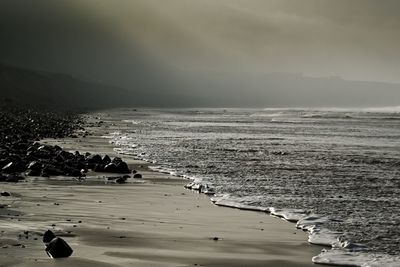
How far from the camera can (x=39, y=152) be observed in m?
22.6

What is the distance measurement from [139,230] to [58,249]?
8.41 feet

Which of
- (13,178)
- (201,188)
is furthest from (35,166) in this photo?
(201,188)

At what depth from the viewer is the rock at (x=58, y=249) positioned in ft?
28.7

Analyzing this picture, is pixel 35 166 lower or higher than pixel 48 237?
higher

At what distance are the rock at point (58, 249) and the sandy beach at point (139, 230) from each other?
0.13 metres

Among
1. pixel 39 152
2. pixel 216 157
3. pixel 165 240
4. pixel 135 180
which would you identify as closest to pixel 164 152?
pixel 216 157

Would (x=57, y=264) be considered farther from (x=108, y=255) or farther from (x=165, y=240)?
(x=165, y=240)

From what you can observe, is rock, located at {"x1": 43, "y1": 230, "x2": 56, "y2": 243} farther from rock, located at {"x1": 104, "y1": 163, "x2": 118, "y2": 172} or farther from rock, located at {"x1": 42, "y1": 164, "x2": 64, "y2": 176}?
rock, located at {"x1": 104, "y1": 163, "x2": 118, "y2": 172}

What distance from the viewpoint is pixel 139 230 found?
11.1 metres

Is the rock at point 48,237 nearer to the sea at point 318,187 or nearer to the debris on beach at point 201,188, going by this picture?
the sea at point 318,187

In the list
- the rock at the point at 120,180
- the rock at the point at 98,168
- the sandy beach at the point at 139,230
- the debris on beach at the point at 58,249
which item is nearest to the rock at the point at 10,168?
the sandy beach at the point at 139,230

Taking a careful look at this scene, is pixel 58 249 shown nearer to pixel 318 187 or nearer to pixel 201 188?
pixel 201 188

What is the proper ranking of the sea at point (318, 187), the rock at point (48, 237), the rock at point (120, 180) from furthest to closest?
the rock at point (120, 180)
the sea at point (318, 187)
the rock at point (48, 237)

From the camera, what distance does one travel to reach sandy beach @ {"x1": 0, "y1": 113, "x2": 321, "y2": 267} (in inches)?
357
